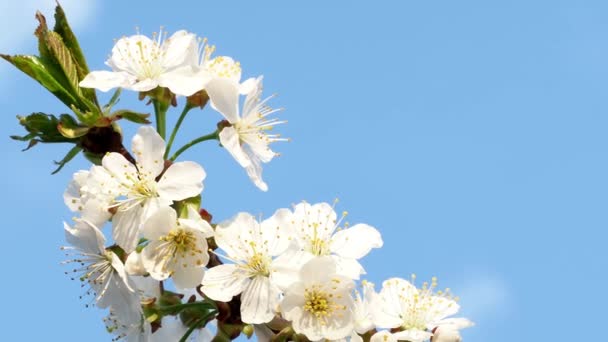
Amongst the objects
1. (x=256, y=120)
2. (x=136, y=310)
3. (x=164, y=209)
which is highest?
(x=256, y=120)

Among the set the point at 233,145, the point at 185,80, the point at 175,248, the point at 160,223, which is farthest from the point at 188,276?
the point at 185,80

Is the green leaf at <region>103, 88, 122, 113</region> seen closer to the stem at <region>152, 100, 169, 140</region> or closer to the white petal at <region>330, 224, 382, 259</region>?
the stem at <region>152, 100, 169, 140</region>

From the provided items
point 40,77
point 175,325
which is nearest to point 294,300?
point 175,325

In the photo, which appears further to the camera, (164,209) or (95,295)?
(95,295)

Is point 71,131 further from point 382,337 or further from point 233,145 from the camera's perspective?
point 382,337

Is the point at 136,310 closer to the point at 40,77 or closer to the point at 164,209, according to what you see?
the point at 164,209

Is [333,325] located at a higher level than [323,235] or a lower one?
lower
